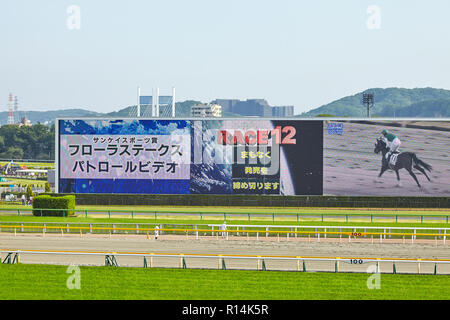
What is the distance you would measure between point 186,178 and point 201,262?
26.7 metres

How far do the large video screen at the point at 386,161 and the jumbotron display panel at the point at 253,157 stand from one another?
64mm

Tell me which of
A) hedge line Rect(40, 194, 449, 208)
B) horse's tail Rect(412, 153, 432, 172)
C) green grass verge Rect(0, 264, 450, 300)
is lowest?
hedge line Rect(40, 194, 449, 208)

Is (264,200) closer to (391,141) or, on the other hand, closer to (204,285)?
(391,141)

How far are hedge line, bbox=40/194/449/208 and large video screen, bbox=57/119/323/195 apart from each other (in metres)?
0.47

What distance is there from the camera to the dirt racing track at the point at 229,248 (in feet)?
73.8

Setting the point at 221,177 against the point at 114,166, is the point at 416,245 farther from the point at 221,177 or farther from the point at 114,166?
the point at 114,166

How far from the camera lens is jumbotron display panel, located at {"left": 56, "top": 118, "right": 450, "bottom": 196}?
4772 cm

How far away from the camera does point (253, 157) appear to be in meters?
48.2

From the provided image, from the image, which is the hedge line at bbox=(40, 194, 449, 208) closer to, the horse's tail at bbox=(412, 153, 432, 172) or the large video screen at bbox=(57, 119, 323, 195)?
the large video screen at bbox=(57, 119, 323, 195)

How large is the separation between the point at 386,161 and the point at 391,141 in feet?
4.42

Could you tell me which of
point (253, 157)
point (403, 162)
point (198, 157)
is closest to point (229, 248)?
point (253, 157)

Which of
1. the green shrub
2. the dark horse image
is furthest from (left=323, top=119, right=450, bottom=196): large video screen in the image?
the green shrub

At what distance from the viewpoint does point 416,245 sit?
97.2ft
